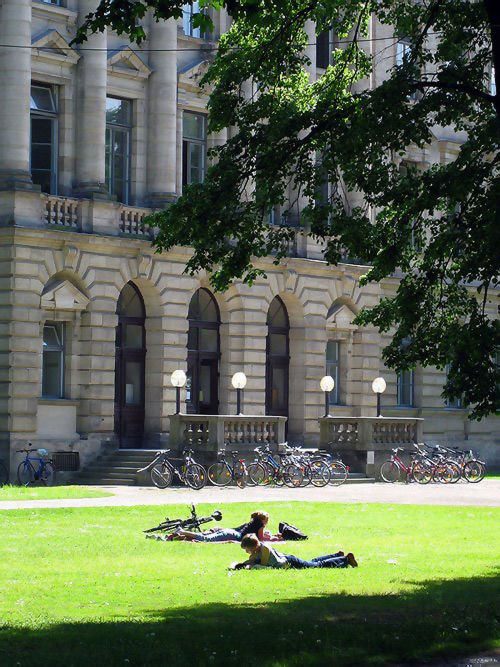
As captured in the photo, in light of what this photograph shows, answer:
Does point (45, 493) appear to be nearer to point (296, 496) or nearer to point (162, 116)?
point (296, 496)

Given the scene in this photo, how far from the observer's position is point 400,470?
5038 cm

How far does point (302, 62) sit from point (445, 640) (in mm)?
12116

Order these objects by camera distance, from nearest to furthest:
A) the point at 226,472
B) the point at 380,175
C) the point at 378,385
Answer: the point at 380,175, the point at 226,472, the point at 378,385

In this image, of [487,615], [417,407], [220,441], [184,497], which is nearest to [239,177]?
[487,615]

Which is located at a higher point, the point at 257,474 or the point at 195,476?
the point at 195,476

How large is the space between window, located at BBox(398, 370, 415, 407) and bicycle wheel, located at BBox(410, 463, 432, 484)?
10.9 metres

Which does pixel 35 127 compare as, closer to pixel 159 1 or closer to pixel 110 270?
pixel 110 270

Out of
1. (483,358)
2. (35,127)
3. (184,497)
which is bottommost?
(184,497)

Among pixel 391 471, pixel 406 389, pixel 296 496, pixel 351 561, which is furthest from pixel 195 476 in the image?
pixel 351 561

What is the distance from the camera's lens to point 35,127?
160 feet

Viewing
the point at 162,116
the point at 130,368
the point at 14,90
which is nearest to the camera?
A: the point at 14,90

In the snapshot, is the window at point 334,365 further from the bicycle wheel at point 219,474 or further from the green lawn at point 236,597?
the green lawn at point 236,597

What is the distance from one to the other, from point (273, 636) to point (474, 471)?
38260mm

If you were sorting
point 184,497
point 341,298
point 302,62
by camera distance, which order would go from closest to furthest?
point 302,62 → point 184,497 → point 341,298
